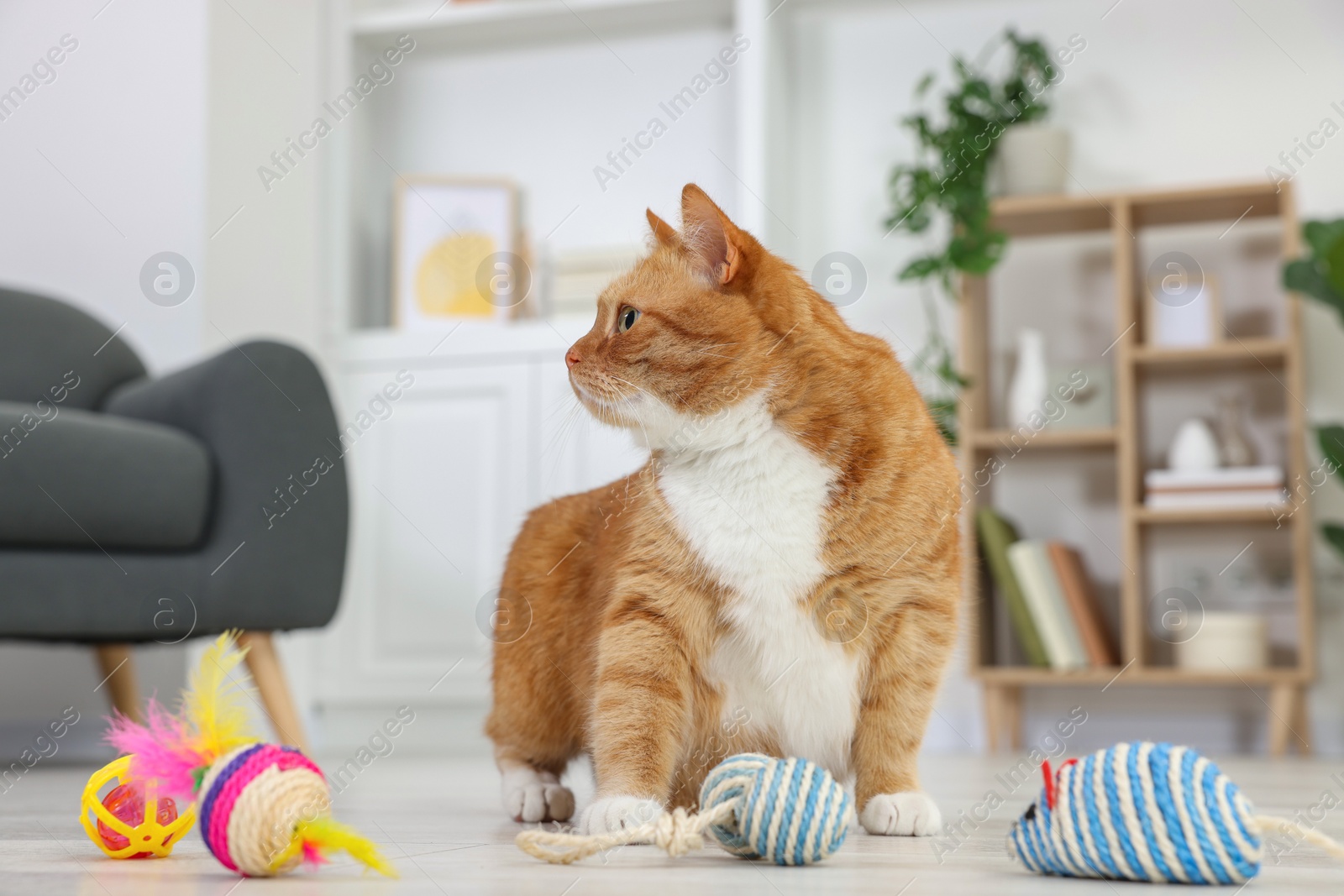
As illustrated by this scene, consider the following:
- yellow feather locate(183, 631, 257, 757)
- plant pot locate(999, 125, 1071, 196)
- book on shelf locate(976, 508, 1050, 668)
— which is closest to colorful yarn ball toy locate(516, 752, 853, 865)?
yellow feather locate(183, 631, 257, 757)

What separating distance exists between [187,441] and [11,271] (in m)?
1.43

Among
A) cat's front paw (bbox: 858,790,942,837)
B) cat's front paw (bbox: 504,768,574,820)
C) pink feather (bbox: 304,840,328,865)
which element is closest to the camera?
pink feather (bbox: 304,840,328,865)

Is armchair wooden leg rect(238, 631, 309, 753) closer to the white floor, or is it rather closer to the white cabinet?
the white floor

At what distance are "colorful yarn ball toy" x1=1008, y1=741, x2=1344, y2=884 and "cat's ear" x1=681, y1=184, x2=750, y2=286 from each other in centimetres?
49

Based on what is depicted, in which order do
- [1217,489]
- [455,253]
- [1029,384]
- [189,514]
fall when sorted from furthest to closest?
[455,253] → [1029,384] → [1217,489] → [189,514]

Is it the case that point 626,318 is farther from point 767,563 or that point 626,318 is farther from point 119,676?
point 119,676

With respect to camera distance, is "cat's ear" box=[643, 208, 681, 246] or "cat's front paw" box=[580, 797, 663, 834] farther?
"cat's ear" box=[643, 208, 681, 246]

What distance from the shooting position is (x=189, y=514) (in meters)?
1.84

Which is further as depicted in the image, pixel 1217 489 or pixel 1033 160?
pixel 1033 160

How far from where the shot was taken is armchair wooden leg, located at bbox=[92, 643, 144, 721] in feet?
7.97

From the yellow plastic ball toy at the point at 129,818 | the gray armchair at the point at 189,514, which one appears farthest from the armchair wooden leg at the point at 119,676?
the yellow plastic ball toy at the point at 129,818

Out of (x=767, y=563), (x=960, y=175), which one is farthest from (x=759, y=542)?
(x=960, y=175)

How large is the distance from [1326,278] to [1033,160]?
0.78 m

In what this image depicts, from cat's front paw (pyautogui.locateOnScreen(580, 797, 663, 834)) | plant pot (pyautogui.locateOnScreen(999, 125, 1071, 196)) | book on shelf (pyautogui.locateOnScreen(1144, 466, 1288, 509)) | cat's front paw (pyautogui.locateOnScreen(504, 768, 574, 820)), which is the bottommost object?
cat's front paw (pyautogui.locateOnScreen(504, 768, 574, 820))
